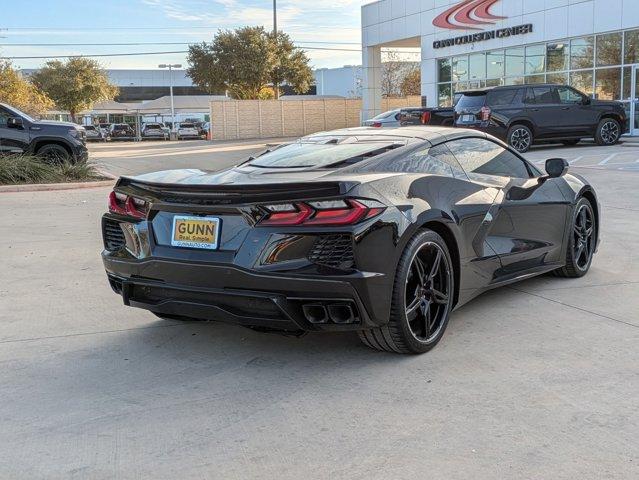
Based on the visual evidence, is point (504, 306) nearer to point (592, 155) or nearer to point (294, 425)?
point (294, 425)

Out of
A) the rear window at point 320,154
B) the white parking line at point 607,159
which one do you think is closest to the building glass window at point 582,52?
the white parking line at point 607,159

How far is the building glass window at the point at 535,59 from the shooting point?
27.0 meters

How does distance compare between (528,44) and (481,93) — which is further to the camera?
(528,44)

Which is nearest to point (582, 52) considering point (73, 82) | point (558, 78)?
point (558, 78)

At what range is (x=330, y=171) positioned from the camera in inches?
168

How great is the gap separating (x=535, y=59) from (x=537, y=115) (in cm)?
868

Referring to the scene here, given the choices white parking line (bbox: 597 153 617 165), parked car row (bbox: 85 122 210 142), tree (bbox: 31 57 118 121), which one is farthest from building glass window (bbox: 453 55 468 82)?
tree (bbox: 31 57 118 121)

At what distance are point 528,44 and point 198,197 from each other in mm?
26185

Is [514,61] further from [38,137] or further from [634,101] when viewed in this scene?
[38,137]

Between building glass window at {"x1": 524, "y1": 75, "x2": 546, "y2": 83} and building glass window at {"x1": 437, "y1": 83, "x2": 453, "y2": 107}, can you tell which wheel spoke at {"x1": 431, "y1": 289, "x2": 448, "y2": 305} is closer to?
building glass window at {"x1": 524, "y1": 75, "x2": 546, "y2": 83}

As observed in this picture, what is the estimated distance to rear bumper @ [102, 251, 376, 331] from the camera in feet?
12.3

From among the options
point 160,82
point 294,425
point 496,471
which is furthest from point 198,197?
point 160,82

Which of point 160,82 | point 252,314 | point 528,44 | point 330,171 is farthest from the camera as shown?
point 160,82

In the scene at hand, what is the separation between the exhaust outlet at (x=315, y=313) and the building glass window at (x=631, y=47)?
76.3ft
